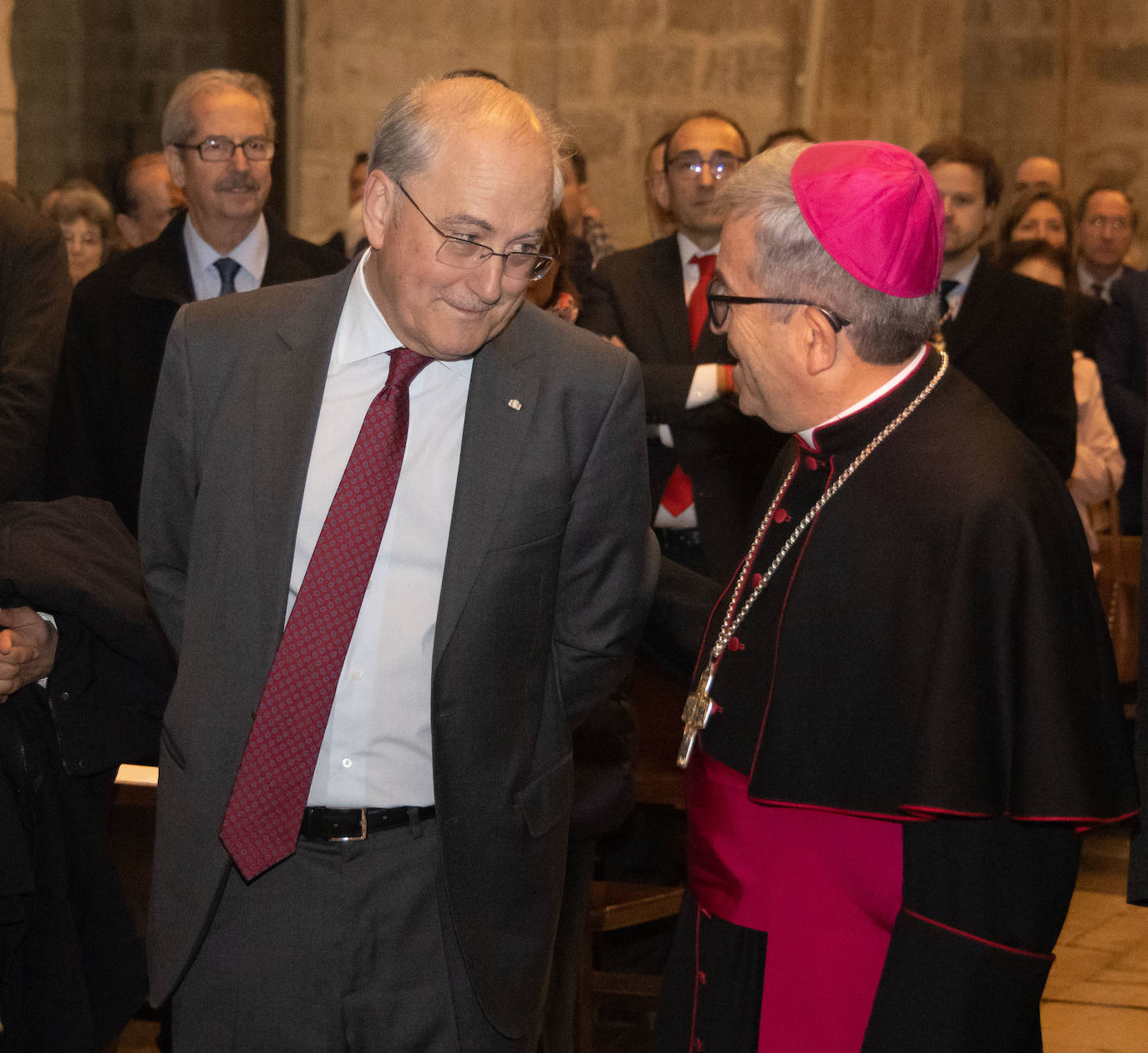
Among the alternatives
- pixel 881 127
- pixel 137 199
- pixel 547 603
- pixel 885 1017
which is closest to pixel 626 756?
pixel 547 603

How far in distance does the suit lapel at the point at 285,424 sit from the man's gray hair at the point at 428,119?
0.27 metres

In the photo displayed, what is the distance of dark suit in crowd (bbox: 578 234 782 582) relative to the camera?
405cm

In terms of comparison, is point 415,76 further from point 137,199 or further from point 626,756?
point 626,756

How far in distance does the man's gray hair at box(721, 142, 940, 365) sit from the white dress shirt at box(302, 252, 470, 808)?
57 cm

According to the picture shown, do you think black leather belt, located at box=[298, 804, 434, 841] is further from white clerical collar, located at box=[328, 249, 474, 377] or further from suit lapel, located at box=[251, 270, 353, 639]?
white clerical collar, located at box=[328, 249, 474, 377]

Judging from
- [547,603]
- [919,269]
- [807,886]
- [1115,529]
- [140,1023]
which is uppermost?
[919,269]

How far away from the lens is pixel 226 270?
4332 mm

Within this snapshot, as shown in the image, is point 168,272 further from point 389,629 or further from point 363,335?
point 389,629

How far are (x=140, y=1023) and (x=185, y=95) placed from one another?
2665 mm

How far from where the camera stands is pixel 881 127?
9117 mm

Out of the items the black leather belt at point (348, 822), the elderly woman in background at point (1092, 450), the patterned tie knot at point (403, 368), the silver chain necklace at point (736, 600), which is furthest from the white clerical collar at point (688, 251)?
the black leather belt at point (348, 822)

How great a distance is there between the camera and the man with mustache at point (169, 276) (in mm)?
3895

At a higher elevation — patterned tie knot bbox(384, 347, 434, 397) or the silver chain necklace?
patterned tie knot bbox(384, 347, 434, 397)

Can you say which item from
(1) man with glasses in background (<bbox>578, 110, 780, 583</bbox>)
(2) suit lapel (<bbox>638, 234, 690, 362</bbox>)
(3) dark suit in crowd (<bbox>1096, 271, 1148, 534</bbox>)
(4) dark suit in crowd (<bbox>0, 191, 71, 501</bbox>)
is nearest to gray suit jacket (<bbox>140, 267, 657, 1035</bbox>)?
(4) dark suit in crowd (<bbox>0, 191, 71, 501</bbox>)
